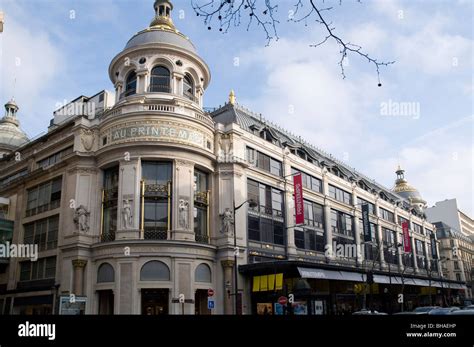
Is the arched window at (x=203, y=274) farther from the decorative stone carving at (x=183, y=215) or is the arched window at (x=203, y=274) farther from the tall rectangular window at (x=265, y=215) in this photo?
the tall rectangular window at (x=265, y=215)

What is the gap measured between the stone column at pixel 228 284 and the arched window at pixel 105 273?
28.4 feet

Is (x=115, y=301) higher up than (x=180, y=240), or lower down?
lower down

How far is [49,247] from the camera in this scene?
132 ft

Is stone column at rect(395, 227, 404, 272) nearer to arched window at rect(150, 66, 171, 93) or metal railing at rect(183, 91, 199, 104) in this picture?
metal railing at rect(183, 91, 199, 104)

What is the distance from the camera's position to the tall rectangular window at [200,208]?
122 feet

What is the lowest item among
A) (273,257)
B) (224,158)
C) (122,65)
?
(273,257)

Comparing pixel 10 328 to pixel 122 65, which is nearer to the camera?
pixel 10 328

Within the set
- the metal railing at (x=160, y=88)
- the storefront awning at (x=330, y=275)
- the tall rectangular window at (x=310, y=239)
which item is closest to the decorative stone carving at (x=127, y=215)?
the metal railing at (x=160, y=88)

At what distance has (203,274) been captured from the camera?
35.6 m

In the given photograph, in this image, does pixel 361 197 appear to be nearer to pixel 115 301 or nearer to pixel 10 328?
pixel 115 301

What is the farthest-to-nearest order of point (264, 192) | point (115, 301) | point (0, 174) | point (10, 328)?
point (0, 174)
point (264, 192)
point (115, 301)
point (10, 328)

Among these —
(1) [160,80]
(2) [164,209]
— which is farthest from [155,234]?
(1) [160,80]

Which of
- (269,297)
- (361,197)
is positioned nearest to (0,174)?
(269,297)

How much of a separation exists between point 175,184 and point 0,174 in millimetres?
27833
